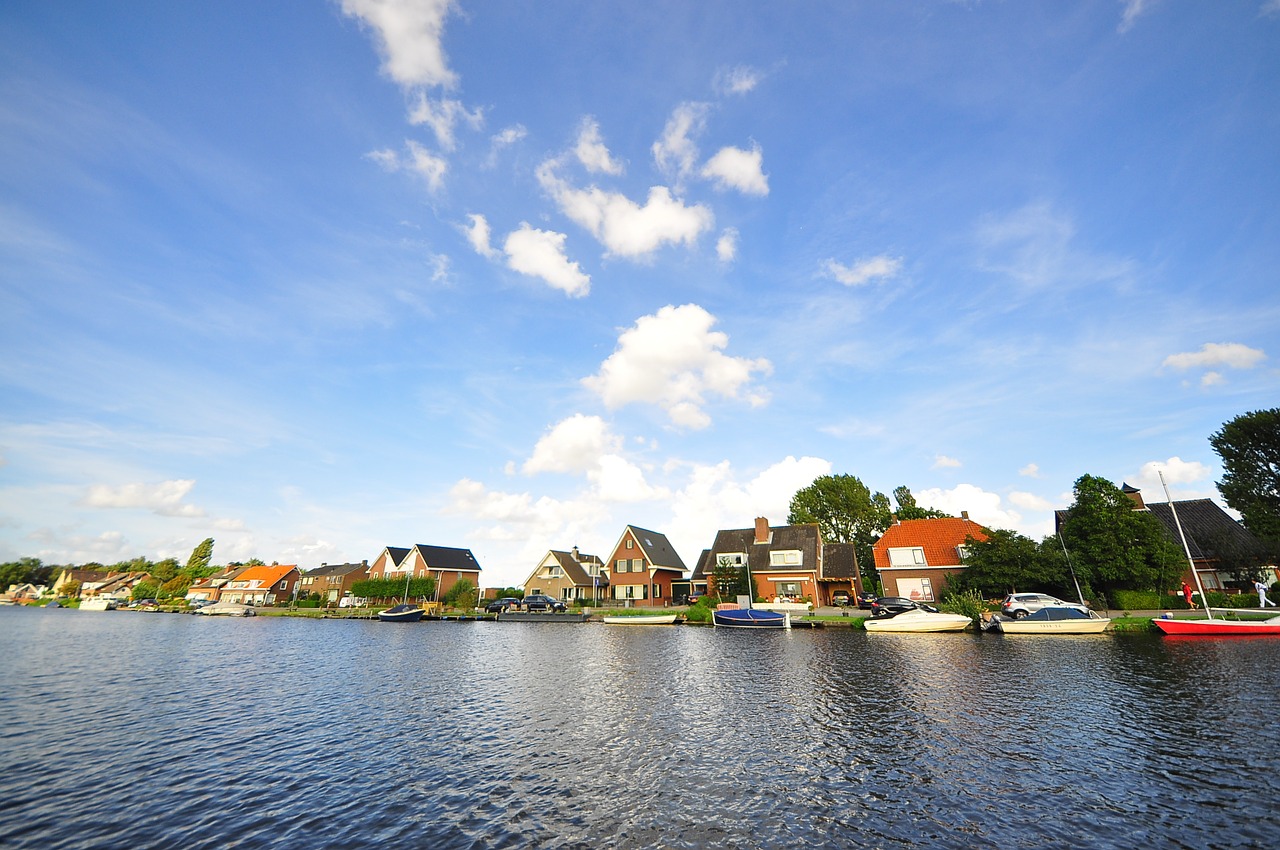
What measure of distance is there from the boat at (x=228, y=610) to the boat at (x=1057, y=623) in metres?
110

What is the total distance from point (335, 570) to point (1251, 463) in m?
142

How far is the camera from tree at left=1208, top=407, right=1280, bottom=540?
49781mm

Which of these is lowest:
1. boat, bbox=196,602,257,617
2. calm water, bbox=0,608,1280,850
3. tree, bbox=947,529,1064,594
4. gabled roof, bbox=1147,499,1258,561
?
calm water, bbox=0,608,1280,850

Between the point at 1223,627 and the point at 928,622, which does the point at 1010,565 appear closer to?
the point at 928,622

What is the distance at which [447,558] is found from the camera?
9812 centimetres

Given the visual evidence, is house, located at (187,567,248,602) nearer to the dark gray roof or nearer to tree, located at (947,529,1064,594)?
the dark gray roof

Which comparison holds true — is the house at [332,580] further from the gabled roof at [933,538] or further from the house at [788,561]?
the gabled roof at [933,538]

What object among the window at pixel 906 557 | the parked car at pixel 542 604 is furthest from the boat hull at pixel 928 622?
the parked car at pixel 542 604

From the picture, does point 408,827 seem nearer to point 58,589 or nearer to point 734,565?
point 734,565

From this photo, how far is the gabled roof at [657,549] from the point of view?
260ft

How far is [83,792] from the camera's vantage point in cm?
1298

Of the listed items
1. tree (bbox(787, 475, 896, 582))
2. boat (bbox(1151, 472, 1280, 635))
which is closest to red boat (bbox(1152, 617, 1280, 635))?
boat (bbox(1151, 472, 1280, 635))

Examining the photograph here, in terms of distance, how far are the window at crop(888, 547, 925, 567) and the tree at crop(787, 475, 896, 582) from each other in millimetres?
30574

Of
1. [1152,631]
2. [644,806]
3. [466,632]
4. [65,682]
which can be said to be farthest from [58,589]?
[1152,631]
